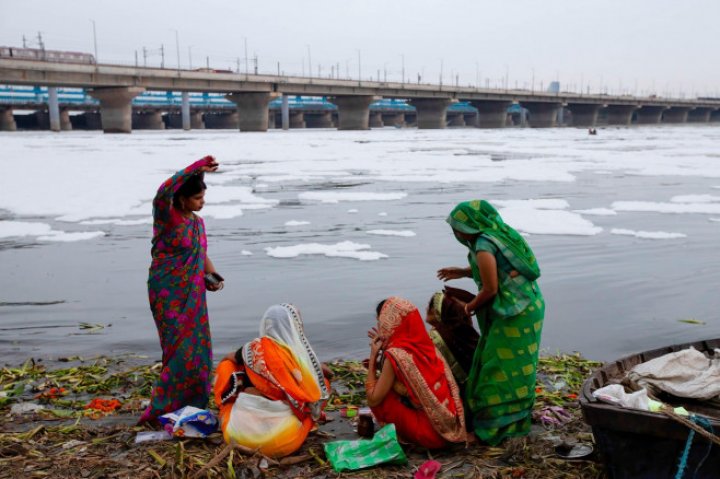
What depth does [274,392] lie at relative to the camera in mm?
4031

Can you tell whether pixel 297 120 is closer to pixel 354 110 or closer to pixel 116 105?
pixel 354 110

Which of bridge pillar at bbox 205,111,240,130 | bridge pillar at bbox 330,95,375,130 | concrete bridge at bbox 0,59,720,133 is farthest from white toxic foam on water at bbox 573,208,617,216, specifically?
bridge pillar at bbox 205,111,240,130

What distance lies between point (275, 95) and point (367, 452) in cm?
5983

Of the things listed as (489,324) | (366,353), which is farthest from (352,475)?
(366,353)

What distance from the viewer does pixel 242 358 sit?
421 cm

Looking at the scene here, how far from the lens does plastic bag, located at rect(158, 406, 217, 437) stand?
4234mm

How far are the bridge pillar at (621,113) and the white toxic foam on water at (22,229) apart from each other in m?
105

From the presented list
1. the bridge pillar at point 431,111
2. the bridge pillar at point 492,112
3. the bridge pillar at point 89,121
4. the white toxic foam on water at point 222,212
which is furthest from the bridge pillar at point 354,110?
the white toxic foam on water at point 222,212

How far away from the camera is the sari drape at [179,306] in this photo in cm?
426

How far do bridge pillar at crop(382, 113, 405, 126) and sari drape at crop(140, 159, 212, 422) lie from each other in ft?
359

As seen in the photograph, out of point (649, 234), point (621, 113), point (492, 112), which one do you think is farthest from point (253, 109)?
point (621, 113)

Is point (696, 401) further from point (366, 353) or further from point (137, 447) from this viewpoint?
point (137, 447)

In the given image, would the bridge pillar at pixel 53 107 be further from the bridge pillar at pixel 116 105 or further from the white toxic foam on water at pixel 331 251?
the white toxic foam on water at pixel 331 251

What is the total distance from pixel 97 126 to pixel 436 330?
8199 centimetres
